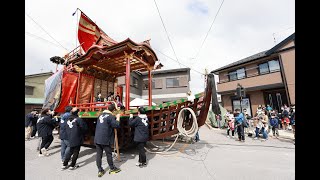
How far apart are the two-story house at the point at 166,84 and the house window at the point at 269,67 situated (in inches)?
328

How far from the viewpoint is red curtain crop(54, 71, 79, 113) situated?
313 inches

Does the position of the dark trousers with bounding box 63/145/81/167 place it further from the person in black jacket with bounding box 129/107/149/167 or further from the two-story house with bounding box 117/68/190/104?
the two-story house with bounding box 117/68/190/104

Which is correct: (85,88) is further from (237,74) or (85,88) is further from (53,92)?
(237,74)

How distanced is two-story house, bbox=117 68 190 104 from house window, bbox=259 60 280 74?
328 inches

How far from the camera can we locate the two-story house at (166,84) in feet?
69.8

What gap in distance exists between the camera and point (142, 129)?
5023 mm

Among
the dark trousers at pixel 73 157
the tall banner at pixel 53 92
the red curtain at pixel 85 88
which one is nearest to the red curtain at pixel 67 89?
the tall banner at pixel 53 92

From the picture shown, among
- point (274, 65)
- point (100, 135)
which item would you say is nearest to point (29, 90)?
point (100, 135)

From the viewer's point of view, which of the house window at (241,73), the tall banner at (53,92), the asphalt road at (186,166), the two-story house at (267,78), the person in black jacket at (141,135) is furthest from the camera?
the house window at (241,73)

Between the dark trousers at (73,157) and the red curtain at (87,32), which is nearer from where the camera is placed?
the dark trousers at (73,157)

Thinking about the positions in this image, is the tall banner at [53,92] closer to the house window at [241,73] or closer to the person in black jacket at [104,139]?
the person in black jacket at [104,139]
